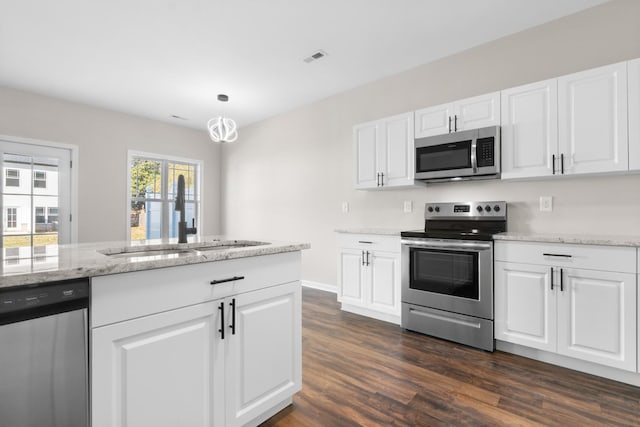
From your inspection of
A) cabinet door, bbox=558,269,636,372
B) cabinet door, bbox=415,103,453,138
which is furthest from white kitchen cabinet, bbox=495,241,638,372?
cabinet door, bbox=415,103,453,138

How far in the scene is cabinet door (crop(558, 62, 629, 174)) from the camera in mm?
2139

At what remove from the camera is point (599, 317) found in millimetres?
2006

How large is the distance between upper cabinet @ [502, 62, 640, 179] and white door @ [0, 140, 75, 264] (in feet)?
17.7

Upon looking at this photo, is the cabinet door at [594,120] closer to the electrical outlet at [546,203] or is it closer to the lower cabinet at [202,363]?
the electrical outlet at [546,203]

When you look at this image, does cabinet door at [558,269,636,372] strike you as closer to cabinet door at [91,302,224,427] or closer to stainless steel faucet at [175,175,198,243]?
cabinet door at [91,302,224,427]

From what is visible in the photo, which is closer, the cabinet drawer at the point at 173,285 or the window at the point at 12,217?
the cabinet drawer at the point at 173,285

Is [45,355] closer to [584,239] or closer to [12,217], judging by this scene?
[584,239]

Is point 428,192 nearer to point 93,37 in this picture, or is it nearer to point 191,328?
point 191,328

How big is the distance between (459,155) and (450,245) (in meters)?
0.83

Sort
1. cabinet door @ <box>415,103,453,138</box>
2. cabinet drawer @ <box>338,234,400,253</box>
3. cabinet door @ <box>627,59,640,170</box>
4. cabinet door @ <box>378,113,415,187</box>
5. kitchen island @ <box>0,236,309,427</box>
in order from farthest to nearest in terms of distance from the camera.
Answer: cabinet door @ <box>378,113,415,187</box> < cabinet drawer @ <box>338,234,400,253</box> < cabinet door @ <box>415,103,453,138</box> < cabinet door @ <box>627,59,640,170</box> < kitchen island @ <box>0,236,309,427</box>

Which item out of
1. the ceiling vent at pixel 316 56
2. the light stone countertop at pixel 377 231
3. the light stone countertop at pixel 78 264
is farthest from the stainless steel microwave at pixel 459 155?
the light stone countertop at pixel 78 264

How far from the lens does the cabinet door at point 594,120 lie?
2.14m

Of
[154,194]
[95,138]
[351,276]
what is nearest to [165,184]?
[154,194]

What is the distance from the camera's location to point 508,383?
1977 mm
